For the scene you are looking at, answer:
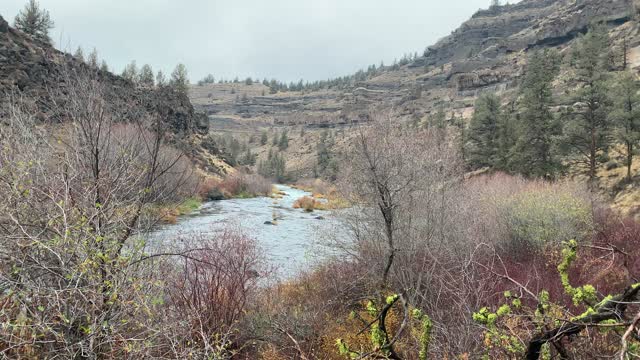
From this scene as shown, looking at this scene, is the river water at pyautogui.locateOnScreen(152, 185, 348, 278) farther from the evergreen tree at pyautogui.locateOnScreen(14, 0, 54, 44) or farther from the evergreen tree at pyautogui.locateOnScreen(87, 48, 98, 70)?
the evergreen tree at pyautogui.locateOnScreen(14, 0, 54, 44)

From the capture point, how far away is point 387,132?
14188mm

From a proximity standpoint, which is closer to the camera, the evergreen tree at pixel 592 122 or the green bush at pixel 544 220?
the green bush at pixel 544 220

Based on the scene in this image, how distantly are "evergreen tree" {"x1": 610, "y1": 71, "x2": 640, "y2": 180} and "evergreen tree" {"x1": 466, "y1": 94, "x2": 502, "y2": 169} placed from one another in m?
12.5

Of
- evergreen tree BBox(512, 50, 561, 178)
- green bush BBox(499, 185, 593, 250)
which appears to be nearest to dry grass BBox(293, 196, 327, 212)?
evergreen tree BBox(512, 50, 561, 178)

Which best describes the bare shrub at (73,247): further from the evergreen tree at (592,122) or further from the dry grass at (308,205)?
the evergreen tree at (592,122)

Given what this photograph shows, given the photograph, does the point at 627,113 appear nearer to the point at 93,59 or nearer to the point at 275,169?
the point at 93,59

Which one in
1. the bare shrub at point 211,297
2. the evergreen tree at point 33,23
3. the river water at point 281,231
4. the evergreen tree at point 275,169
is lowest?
the evergreen tree at point 275,169

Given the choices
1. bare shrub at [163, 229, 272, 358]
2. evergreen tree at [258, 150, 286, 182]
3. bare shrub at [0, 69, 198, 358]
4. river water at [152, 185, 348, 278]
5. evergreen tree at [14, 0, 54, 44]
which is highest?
evergreen tree at [14, 0, 54, 44]

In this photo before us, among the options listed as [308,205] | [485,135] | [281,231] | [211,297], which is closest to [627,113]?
[485,135]


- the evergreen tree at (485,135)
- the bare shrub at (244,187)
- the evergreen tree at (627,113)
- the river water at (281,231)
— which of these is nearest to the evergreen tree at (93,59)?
the river water at (281,231)

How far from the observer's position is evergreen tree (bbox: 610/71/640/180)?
3138 centimetres

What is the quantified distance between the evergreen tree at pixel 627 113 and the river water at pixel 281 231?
23013 mm

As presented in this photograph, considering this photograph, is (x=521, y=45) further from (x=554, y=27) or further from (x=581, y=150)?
(x=581, y=150)

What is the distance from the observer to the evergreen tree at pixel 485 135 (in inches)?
1799
